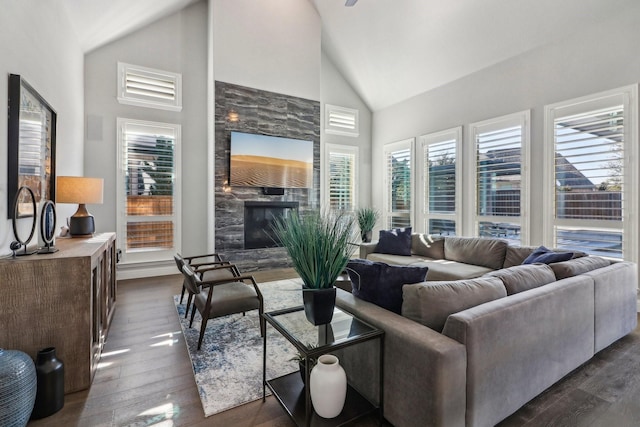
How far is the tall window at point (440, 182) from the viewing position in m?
5.39

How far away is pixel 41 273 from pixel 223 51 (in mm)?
4437

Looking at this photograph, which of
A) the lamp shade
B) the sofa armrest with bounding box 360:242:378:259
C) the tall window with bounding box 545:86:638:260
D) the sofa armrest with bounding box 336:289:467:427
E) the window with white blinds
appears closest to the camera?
the sofa armrest with bounding box 336:289:467:427

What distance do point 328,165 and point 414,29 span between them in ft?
9.71

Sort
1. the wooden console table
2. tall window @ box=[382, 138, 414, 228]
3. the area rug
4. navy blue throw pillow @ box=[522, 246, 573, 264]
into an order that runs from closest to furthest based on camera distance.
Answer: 1. the wooden console table
2. the area rug
3. navy blue throw pillow @ box=[522, 246, 573, 264]
4. tall window @ box=[382, 138, 414, 228]

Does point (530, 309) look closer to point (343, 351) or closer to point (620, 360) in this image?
point (343, 351)

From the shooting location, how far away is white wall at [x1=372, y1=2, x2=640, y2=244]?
11.6 ft

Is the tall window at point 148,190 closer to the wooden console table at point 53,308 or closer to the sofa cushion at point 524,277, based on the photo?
the wooden console table at point 53,308

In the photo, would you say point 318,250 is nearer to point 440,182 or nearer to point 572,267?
point 572,267

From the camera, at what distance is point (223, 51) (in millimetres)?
5102

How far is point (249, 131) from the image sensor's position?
536 cm

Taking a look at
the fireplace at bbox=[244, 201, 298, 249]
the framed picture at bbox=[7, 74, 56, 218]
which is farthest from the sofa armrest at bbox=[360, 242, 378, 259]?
the framed picture at bbox=[7, 74, 56, 218]

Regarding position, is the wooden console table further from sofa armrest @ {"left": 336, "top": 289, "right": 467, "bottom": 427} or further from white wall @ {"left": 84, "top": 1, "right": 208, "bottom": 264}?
white wall @ {"left": 84, "top": 1, "right": 208, "bottom": 264}

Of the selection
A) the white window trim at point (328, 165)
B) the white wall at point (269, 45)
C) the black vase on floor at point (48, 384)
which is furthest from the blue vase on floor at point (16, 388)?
the white window trim at point (328, 165)

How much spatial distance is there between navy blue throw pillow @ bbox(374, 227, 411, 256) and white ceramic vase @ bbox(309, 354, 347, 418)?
3413 millimetres
